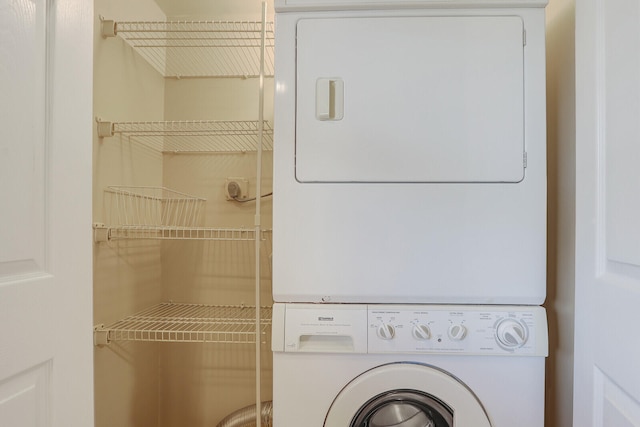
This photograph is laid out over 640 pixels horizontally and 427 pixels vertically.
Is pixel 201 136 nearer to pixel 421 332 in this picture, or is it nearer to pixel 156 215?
pixel 156 215

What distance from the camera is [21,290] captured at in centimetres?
63

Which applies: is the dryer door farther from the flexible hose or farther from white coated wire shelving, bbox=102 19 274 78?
white coated wire shelving, bbox=102 19 274 78

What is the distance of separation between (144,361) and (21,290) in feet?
3.94

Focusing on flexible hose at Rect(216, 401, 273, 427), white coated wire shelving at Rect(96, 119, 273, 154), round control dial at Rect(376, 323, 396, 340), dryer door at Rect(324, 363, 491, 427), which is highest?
white coated wire shelving at Rect(96, 119, 273, 154)

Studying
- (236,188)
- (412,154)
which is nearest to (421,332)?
(412,154)

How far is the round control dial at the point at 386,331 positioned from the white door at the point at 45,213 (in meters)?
0.78

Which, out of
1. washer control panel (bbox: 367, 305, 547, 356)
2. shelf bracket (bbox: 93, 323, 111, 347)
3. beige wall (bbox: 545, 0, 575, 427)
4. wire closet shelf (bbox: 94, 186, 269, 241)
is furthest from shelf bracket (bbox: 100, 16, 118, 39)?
beige wall (bbox: 545, 0, 575, 427)

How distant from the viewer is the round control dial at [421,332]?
1.04m

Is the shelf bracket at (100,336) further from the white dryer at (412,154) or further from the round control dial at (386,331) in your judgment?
the round control dial at (386,331)

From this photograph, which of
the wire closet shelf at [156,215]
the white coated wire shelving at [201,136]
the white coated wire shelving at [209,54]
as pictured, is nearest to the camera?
the wire closet shelf at [156,215]

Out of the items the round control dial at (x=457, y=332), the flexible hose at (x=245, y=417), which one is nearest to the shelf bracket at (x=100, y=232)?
the flexible hose at (x=245, y=417)

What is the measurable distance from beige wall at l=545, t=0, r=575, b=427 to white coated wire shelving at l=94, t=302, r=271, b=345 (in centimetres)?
105

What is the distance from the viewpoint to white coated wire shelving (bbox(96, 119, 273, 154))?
1554mm
